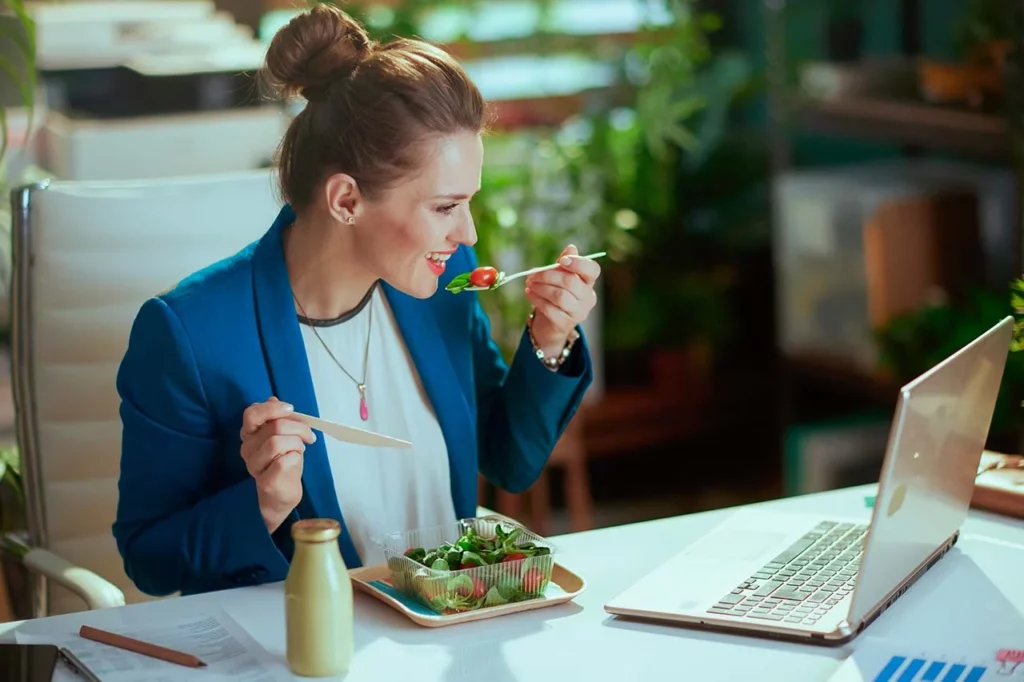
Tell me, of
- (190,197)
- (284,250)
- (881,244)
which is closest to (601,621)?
(284,250)

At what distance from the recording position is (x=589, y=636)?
1.36 meters

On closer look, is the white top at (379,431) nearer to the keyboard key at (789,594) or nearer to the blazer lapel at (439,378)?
the blazer lapel at (439,378)

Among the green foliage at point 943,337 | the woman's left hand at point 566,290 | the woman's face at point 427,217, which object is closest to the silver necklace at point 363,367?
the woman's face at point 427,217

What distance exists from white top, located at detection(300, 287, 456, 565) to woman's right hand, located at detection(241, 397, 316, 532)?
28 cm

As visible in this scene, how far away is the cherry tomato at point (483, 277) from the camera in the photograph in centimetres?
172

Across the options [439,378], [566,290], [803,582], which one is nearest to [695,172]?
[439,378]

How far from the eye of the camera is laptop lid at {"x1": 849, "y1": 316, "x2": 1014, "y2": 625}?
48.9 inches

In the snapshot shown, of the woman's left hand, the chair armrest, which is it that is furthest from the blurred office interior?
the woman's left hand

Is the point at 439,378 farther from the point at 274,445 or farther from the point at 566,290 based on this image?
the point at 274,445

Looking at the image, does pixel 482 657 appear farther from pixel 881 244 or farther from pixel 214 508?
pixel 881 244

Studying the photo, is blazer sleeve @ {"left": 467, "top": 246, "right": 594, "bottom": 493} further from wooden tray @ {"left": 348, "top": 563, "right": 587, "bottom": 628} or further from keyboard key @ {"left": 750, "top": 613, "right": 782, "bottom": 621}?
keyboard key @ {"left": 750, "top": 613, "right": 782, "bottom": 621}

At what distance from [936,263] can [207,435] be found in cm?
194

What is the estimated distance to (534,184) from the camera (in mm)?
3338

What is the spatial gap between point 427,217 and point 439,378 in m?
0.26
